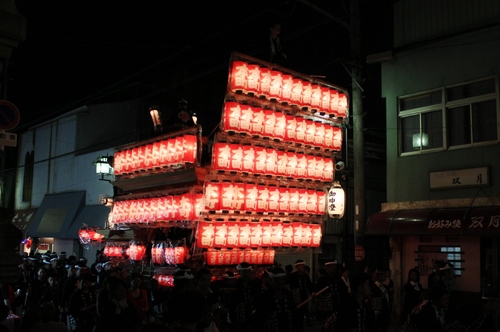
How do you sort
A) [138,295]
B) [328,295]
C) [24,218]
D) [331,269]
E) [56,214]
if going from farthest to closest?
1. [24,218]
2. [56,214]
3. [331,269]
4. [138,295]
5. [328,295]

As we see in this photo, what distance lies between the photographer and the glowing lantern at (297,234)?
17.4 m

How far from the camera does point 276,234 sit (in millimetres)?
16953

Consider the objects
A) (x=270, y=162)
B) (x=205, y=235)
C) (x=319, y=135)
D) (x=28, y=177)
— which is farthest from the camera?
(x=28, y=177)

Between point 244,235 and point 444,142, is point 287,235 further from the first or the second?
point 444,142

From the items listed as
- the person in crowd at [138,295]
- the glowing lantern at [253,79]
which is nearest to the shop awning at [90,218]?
the glowing lantern at [253,79]

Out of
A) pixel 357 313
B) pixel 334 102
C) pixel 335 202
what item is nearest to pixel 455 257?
pixel 335 202

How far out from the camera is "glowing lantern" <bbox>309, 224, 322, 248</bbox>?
17953mm

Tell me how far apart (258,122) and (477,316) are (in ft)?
30.8

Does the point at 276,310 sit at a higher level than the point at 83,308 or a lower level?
higher

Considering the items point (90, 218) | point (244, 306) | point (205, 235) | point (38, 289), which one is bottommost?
point (38, 289)

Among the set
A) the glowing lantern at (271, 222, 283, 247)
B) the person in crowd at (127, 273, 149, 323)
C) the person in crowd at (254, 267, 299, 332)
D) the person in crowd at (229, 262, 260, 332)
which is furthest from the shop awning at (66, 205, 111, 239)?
the person in crowd at (254, 267, 299, 332)

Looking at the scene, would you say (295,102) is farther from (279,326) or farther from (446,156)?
(279,326)

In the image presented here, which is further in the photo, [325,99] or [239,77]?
[325,99]

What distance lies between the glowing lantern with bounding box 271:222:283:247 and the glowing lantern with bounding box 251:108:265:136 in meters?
3.11
